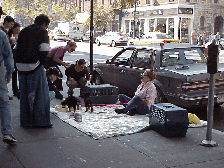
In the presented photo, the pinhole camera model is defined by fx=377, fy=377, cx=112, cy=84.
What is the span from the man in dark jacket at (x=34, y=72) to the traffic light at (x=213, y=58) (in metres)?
2.62

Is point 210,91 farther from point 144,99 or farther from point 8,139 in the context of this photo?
point 8,139

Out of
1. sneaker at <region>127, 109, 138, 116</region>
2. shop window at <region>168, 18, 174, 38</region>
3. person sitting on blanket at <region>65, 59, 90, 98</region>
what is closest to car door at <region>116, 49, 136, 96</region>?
person sitting on blanket at <region>65, 59, 90, 98</region>

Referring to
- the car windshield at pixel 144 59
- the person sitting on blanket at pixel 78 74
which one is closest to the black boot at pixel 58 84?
the person sitting on blanket at pixel 78 74

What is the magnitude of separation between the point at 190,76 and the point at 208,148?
8.80ft

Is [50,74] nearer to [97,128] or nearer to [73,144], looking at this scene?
[97,128]

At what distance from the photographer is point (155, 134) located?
625cm

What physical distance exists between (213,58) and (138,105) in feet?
7.81

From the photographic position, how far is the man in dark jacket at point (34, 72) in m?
6.26

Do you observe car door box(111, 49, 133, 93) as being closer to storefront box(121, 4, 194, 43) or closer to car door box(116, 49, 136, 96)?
car door box(116, 49, 136, 96)

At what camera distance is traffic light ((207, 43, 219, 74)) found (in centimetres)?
551

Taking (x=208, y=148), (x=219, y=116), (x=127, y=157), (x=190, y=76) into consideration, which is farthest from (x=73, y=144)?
(x=219, y=116)

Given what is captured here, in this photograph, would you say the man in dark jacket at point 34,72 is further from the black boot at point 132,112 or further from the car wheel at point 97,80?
the car wheel at point 97,80

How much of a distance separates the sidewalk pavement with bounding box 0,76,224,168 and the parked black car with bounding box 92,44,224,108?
1.66 m

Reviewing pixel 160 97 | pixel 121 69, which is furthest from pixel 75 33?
pixel 160 97
